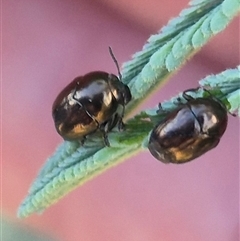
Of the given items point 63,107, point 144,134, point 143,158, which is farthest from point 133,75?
point 143,158

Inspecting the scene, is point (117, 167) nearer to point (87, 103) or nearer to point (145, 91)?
point (87, 103)

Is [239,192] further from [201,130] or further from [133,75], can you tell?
[133,75]

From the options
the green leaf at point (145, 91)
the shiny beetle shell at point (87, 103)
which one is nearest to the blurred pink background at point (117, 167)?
the shiny beetle shell at point (87, 103)

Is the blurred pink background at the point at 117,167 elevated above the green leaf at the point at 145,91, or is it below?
above

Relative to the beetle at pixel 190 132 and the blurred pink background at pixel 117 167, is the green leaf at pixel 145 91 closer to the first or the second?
the beetle at pixel 190 132

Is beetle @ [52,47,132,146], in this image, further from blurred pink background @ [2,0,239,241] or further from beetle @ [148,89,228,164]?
blurred pink background @ [2,0,239,241]

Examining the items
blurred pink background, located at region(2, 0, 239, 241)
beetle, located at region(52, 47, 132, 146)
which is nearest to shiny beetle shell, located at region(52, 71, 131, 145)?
beetle, located at region(52, 47, 132, 146)
